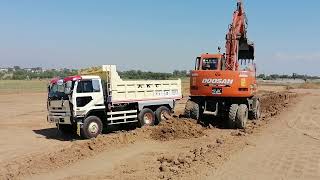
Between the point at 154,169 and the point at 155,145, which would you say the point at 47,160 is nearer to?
the point at 154,169

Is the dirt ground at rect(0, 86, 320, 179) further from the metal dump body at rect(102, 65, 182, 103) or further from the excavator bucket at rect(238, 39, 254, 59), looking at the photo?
the excavator bucket at rect(238, 39, 254, 59)

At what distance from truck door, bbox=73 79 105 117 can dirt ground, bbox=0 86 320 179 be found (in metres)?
1.16

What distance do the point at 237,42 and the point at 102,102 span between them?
7049 millimetres

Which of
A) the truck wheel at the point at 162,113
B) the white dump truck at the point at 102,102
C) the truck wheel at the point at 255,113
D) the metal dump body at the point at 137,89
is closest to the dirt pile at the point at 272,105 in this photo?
the truck wheel at the point at 255,113

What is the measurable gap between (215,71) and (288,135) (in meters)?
3.86

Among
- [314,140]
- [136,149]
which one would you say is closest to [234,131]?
[314,140]

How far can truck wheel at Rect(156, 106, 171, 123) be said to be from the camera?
1988cm

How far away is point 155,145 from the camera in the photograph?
1551 centimetres

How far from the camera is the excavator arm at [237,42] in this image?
20.9m

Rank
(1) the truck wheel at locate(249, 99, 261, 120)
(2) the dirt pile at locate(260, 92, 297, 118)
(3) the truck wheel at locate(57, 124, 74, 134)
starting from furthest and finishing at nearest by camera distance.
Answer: (2) the dirt pile at locate(260, 92, 297, 118) → (1) the truck wheel at locate(249, 99, 261, 120) → (3) the truck wheel at locate(57, 124, 74, 134)

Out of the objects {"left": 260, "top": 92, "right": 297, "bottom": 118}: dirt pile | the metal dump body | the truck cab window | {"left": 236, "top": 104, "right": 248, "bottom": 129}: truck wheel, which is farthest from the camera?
{"left": 260, "top": 92, "right": 297, "bottom": 118}: dirt pile

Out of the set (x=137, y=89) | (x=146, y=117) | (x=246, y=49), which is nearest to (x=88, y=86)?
(x=137, y=89)

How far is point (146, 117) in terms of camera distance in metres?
19.5

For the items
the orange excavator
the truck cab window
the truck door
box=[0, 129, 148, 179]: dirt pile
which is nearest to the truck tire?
the orange excavator
